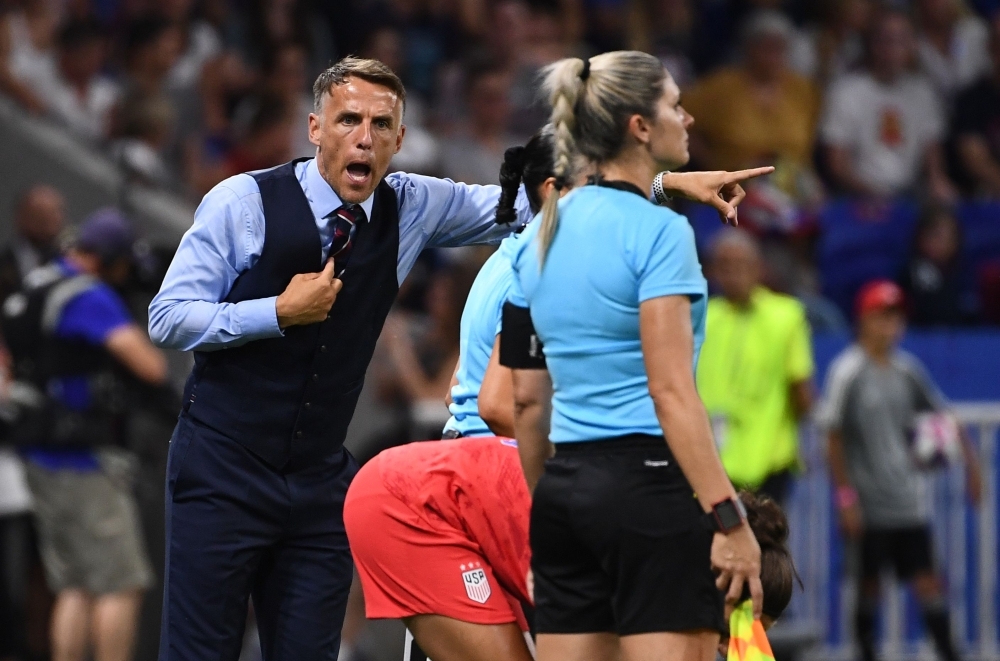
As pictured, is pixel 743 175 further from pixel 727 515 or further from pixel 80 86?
pixel 80 86

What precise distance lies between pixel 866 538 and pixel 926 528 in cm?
31

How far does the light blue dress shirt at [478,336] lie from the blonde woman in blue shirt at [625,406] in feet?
1.75

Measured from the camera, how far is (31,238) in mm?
8008

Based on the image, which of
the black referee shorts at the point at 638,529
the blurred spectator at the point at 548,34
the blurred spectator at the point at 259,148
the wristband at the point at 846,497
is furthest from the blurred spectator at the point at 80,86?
the black referee shorts at the point at 638,529

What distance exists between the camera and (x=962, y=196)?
11.0 meters

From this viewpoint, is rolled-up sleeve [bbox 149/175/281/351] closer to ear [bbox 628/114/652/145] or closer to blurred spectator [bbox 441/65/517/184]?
ear [bbox 628/114/652/145]

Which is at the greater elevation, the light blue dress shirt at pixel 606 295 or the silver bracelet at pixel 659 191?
the silver bracelet at pixel 659 191

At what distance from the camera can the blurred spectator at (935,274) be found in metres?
9.75

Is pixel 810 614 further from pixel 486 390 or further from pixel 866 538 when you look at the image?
pixel 486 390

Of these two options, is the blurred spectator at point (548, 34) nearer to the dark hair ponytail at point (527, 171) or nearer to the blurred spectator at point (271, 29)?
the blurred spectator at point (271, 29)

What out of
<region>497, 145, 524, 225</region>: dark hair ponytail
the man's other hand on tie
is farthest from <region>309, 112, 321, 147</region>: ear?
<region>497, 145, 524, 225</region>: dark hair ponytail

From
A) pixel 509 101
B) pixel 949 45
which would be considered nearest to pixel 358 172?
pixel 509 101

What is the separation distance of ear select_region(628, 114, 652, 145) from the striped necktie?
1032 millimetres

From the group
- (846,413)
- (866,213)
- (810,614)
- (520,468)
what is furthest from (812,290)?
(520,468)
